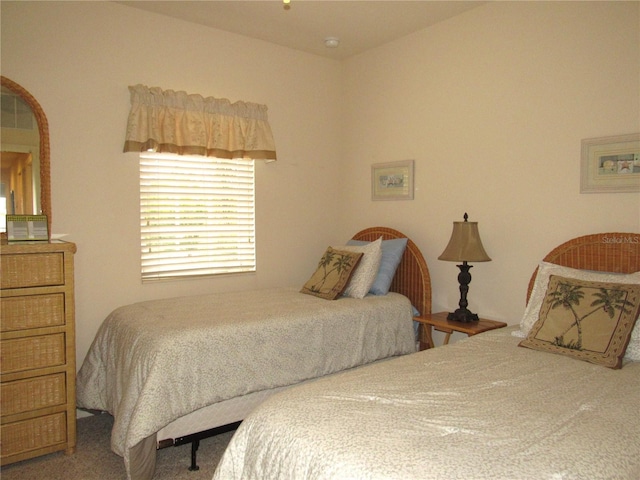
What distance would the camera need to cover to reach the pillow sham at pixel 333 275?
3.15 meters

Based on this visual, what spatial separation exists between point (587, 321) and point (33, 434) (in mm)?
2855

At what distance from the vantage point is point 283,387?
2572 mm

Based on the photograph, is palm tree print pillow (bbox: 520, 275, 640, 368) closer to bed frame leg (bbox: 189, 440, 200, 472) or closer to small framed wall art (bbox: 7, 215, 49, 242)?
bed frame leg (bbox: 189, 440, 200, 472)

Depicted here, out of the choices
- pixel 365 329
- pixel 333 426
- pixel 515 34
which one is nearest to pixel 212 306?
pixel 365 329

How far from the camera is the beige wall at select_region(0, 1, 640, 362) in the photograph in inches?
104

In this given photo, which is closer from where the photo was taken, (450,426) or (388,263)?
(450,426)

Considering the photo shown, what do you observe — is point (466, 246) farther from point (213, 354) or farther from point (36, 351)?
point (36, 351)

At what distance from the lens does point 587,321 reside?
2084 millimetres

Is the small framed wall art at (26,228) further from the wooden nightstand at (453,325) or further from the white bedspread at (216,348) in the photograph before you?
the wooden nightstand at (453,325)

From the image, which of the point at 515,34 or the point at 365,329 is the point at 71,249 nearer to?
the point at 365,329

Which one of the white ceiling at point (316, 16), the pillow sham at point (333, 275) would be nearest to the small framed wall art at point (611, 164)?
the white ceiling at point (316, 16)

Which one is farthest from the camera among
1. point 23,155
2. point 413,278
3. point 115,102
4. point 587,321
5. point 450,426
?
point 413,278

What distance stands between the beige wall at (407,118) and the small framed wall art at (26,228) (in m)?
0.33

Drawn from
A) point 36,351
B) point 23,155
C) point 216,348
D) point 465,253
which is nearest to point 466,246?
point 465,253
